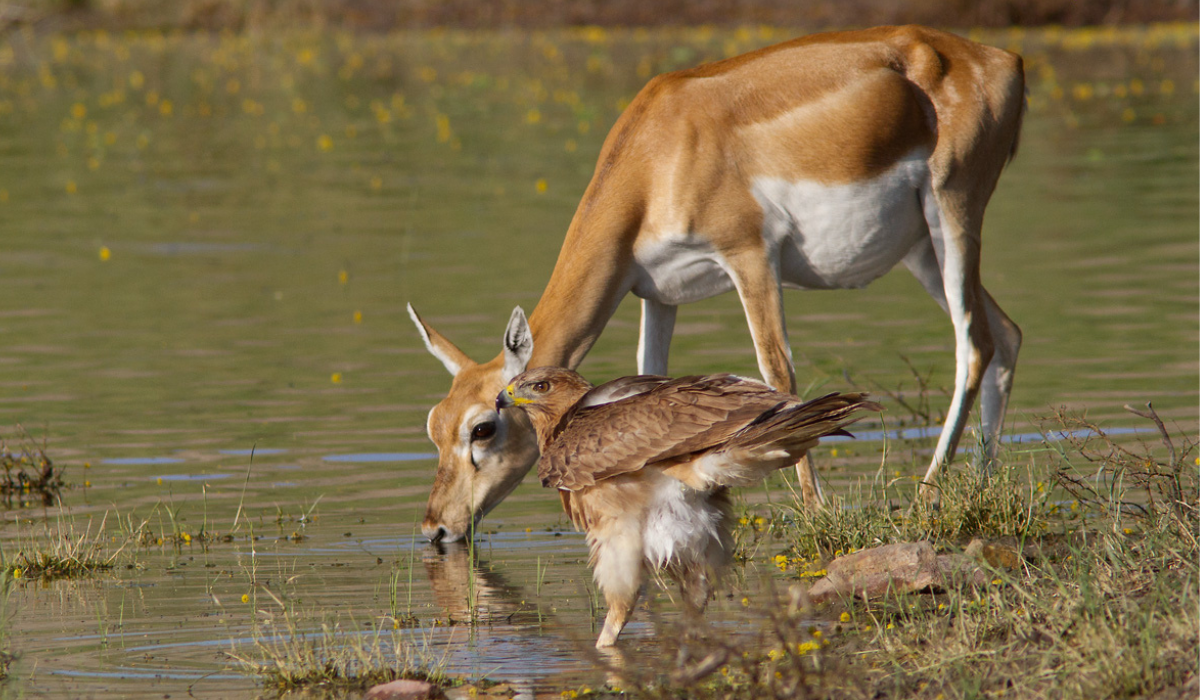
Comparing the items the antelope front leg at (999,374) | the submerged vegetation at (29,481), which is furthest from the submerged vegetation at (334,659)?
the antelope front leg at (999,374)

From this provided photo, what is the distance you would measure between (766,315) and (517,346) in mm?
1162

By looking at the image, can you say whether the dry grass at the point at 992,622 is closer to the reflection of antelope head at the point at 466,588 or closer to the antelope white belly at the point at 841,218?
the reflection of antelope head at the point at 466,588

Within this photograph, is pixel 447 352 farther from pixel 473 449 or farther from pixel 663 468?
pixel 663 468

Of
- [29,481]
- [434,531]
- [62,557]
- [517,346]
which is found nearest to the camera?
[62,557]

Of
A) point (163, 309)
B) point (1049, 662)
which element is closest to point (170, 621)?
point (1049, 662)

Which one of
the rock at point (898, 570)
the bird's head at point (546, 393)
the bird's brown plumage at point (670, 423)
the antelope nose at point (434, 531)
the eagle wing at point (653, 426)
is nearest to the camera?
the bird's brown plumage at point (670, 423)

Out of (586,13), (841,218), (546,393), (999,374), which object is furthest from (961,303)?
(586,13)

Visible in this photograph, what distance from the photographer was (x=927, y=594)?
6.63 m

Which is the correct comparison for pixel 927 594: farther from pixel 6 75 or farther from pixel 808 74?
pixel 6 75

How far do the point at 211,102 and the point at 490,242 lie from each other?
15813 millimetres

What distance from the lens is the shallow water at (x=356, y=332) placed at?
7.04m

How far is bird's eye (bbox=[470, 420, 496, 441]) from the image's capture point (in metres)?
7.98

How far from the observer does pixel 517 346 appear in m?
7.80

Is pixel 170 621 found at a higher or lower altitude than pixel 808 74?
lower
